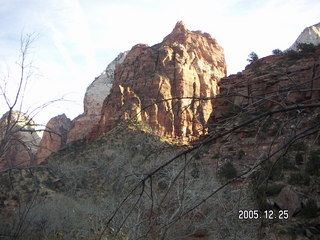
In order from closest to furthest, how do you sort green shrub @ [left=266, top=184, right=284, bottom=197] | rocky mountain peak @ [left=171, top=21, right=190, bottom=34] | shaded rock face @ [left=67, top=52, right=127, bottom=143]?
green shrub @ [left=266, top=184, right=284, bottom=197] → rocky mountain peak @ [left=171, top=21, right=190, bottom=34] → shaded rock face @ [left=67, top=52, right=127, bottom=143]

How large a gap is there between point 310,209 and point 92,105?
7462cm

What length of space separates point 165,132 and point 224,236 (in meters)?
32.4

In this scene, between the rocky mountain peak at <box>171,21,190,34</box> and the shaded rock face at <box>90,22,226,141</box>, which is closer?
the shaded rock face at <box>90,22,226,141</box>

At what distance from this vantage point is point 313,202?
38.4 feet

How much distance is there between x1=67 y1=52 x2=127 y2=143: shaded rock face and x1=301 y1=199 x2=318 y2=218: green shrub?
56169mm

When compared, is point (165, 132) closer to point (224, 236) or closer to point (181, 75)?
point (181, 75)

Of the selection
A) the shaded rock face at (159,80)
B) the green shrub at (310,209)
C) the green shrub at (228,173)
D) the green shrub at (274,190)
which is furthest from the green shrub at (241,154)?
the shaded rock face at (159,80)

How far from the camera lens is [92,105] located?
82750 millimetres

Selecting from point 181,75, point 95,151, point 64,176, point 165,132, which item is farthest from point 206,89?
point 64,176

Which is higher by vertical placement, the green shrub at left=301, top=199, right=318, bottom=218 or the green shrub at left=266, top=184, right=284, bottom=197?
the green shrub at left=266, top=184, right=284, bottom=197

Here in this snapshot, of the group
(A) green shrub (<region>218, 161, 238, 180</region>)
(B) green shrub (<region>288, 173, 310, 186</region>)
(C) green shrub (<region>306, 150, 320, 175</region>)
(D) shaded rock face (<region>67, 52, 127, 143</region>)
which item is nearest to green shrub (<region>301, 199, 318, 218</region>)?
(B) green shrub (<region>288, 173, 310, 186</region>)

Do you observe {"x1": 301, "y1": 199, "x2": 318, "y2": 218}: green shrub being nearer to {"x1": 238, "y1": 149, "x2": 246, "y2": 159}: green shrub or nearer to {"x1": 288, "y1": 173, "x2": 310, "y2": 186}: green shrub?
{"x1": 288, "y1": 173, "x2": 310, "y2": 186}: green shrub

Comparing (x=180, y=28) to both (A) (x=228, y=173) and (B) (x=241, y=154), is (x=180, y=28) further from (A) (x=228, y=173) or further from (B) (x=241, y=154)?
(A) (x=228, y=173)

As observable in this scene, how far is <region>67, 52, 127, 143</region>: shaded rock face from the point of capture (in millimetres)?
70625
